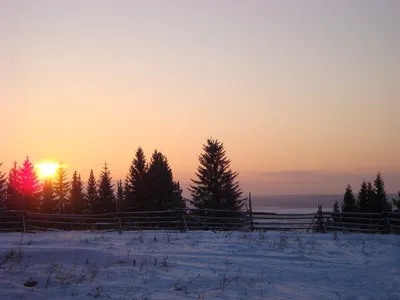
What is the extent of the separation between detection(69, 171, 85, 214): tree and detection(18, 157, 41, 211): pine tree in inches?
253

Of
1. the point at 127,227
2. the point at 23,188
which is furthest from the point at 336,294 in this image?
the point at 23,188

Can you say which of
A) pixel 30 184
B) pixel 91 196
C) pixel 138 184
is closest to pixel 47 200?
pixel 30 184

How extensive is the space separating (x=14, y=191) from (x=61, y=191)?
47.4 ft

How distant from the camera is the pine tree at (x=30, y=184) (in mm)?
53281

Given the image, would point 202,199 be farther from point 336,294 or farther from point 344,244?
point 336,294

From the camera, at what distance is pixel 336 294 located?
827cm

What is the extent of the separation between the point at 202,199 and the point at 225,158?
5.51m

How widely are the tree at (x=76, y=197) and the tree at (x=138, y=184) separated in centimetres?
1320

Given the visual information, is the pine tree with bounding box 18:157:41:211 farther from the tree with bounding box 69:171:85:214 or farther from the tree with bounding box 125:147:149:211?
the tree with bounding box 125:147:149:211

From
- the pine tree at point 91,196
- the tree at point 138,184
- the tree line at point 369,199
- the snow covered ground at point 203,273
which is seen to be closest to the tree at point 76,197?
the pine tree at point 91,196

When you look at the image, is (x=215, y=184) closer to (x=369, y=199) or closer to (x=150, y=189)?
(x=150, y=189)

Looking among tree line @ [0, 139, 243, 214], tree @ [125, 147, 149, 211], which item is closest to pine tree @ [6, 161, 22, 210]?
tree line @ [0, 139, 243, 214]

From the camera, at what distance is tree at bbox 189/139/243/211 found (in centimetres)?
4719

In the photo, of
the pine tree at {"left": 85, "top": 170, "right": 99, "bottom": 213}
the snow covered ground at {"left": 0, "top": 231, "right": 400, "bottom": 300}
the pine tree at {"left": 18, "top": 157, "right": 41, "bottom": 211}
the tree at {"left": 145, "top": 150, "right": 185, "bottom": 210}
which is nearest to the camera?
the snow covered ground at {"left": 0, "top": 231, "right": 400, "bottom": 300}
